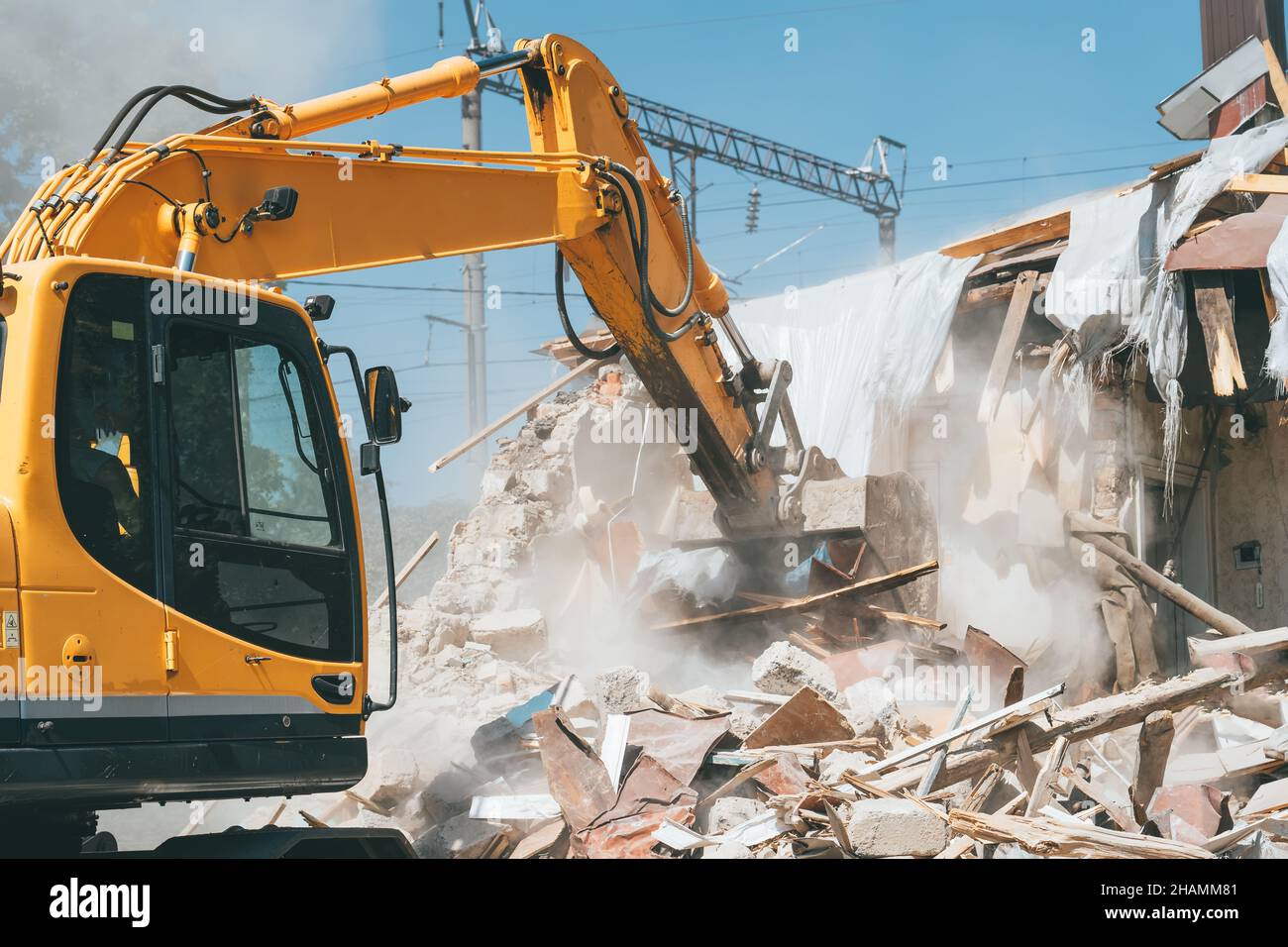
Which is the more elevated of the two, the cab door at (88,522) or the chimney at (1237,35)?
the chimney at (1237,35)

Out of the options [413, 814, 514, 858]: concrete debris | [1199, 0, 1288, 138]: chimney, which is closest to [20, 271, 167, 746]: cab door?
[413, 814, 514, 858]: concrete debris

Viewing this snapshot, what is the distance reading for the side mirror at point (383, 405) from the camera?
4.88m

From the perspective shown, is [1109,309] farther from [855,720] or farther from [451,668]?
[451,668]

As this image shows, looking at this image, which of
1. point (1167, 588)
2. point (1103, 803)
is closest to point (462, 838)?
point (1103, 803)

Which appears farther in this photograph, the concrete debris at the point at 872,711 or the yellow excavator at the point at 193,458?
the concrete debris at the point at 872,711

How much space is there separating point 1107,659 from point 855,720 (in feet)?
15.0

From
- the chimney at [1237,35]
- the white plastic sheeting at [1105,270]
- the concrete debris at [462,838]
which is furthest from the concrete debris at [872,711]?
the chimney at [1237,35]

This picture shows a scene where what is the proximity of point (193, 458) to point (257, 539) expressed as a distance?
390 millimetres

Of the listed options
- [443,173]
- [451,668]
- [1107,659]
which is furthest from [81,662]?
[1107,659]

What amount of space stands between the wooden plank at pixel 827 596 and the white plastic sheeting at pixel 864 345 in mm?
2821

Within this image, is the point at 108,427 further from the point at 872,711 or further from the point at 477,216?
the point at 872,711

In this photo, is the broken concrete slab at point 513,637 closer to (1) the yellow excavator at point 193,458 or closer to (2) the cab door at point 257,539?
(1) the yellow excavator at point 193,458
